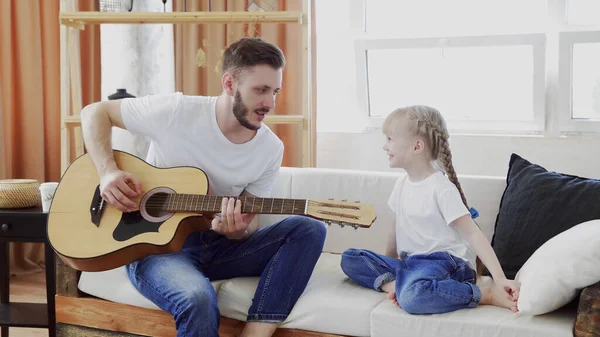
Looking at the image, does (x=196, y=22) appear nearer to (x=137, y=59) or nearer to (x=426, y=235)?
(x=137, y=59)

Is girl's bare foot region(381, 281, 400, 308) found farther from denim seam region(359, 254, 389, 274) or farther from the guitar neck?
the guitar neck

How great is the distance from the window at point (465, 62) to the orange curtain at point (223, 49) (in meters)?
0.14

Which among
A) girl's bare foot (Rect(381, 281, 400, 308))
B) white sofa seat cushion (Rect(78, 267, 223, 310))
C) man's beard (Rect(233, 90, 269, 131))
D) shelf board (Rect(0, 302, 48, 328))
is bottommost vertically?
shelf board (Rect(0, 302, 48, 328))

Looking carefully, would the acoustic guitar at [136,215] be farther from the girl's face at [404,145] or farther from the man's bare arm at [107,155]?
the girl's face at [404,145]

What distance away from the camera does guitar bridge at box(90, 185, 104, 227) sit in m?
2.16

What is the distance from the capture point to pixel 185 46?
3.62 meters

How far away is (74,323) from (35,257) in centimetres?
162

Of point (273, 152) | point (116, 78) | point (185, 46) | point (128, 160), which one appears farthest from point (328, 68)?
point (128, 160)

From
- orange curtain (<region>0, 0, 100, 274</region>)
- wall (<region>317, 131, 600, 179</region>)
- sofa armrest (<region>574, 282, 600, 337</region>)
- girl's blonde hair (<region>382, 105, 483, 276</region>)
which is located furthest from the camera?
orange curtain (<region>0, 0, 100, 274</region>)

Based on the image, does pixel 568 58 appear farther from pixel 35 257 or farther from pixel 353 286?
pixel 35 257

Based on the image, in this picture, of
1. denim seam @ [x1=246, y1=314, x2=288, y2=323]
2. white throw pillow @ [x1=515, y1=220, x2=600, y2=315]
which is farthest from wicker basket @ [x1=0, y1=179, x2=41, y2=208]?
white throw pillow @ [x1=515, y1=220, x2=600, y2=315]

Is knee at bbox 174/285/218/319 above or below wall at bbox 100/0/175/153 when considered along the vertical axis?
below

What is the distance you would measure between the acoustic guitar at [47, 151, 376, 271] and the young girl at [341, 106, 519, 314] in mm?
342

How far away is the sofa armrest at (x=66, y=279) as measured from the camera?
238cm
